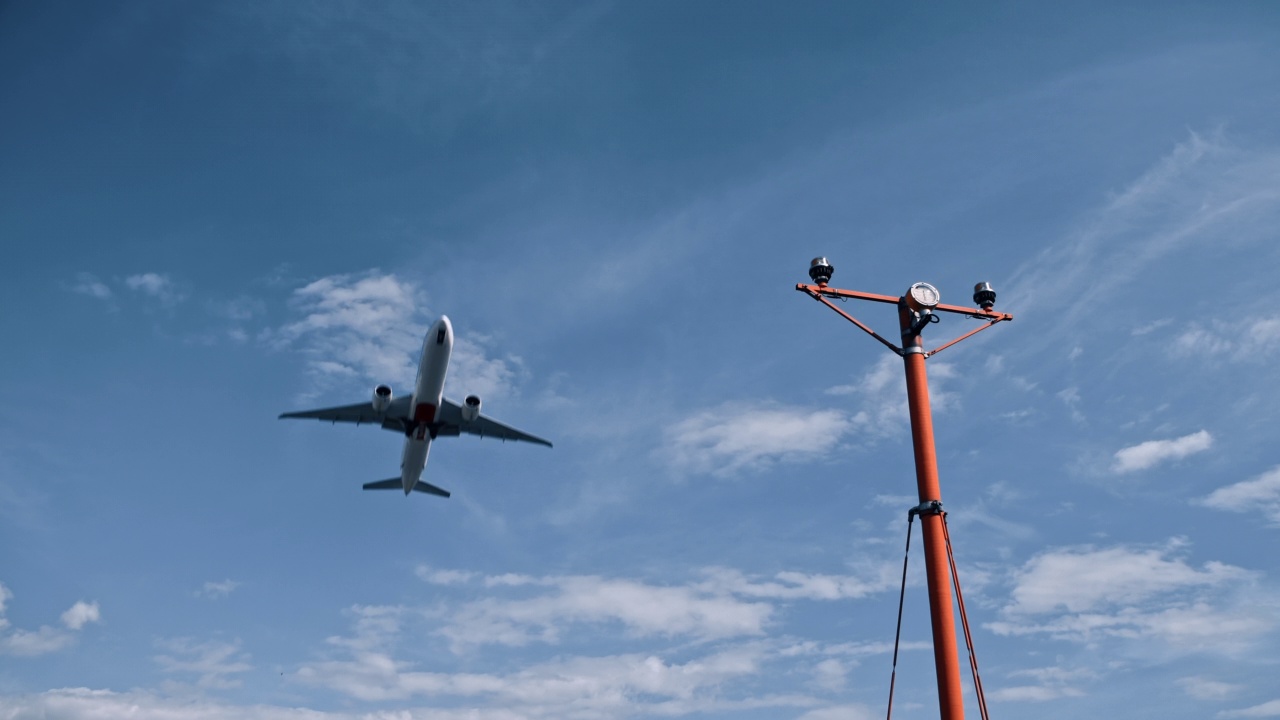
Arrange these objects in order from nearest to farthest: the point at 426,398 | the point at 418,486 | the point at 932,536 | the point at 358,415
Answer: the point at 932,536, the point at 426,398, the point at 358,415, the point at 418,486

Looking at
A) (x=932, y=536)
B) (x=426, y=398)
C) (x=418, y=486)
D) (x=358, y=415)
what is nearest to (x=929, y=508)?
(x=932, y=536)

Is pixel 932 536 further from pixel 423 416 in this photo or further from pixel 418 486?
pixel 418 486

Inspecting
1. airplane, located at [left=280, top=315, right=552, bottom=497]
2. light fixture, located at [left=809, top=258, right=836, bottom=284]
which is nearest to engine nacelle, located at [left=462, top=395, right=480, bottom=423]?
airplane, located at [left=280, top=315, right=552, bottom=497]

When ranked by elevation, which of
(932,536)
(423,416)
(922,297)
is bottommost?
(932,536)

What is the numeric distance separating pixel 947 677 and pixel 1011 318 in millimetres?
14408

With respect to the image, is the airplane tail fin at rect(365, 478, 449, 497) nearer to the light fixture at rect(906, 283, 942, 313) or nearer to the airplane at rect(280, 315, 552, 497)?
the airplane at rect(280, 315, 552, 497)

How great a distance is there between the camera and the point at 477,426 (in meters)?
68.2

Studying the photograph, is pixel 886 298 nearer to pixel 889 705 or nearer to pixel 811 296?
pixel 811 296

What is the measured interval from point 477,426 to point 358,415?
29.2ft

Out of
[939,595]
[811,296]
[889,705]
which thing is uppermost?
[811,296]

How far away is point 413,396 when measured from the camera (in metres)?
61.0

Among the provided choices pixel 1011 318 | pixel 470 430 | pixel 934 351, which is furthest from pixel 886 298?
pixel 470 430

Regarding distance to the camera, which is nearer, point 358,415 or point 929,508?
point 929,508

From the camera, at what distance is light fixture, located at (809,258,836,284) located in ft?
108
